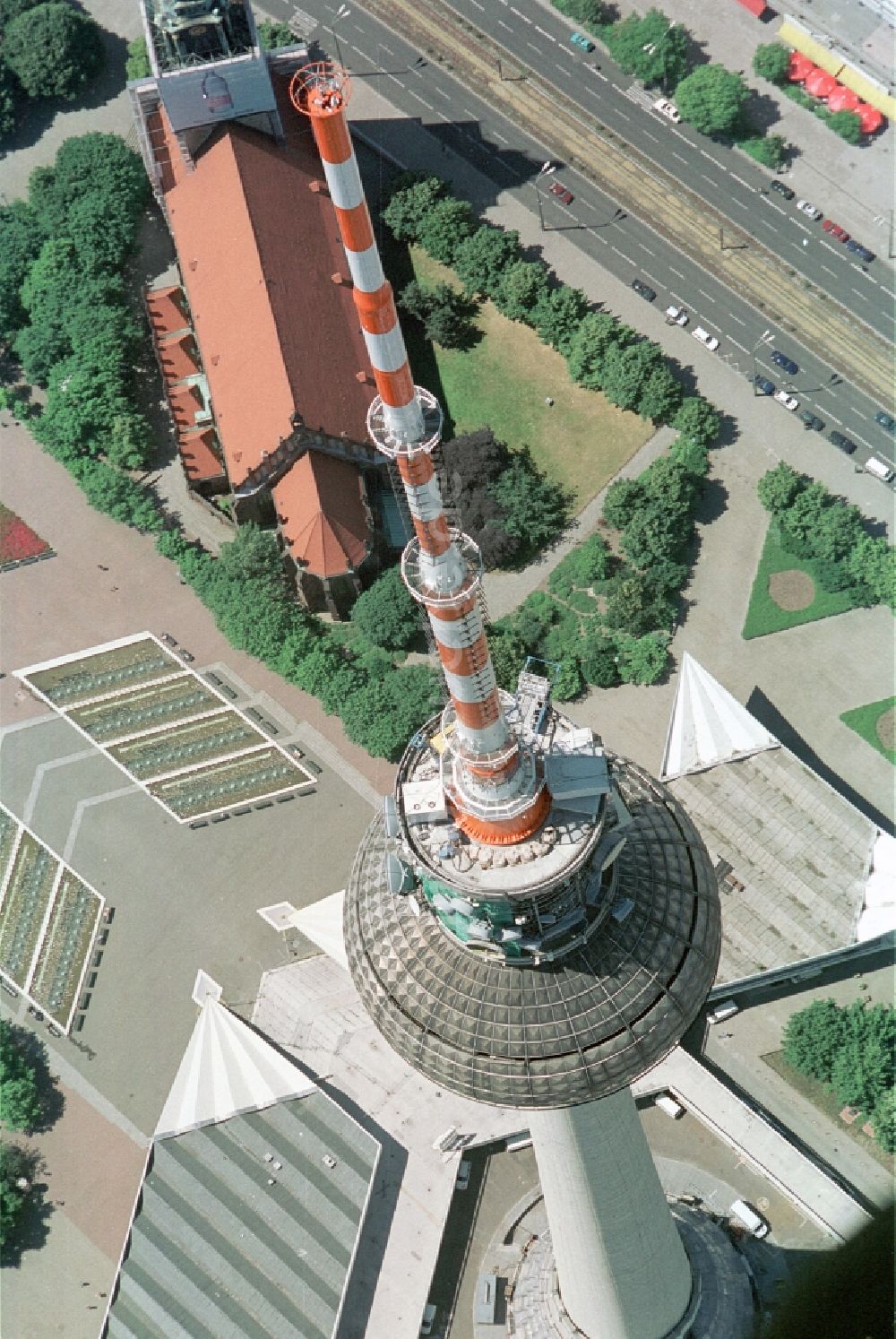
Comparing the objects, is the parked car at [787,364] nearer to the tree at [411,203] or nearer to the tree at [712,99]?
the tree at [712,99]

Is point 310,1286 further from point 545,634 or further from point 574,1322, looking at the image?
point 545,634

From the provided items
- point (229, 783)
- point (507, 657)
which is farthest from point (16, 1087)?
point (507, 657)

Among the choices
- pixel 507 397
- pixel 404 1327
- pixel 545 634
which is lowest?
pixel 404 1327

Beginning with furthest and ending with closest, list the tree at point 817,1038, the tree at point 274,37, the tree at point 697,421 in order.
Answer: the tree at point 274,37, the tree at point 697,421, the tree at point 817,1038

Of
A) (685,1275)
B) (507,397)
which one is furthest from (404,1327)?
(507,397)

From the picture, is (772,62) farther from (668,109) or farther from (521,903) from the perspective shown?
A: (521,903)

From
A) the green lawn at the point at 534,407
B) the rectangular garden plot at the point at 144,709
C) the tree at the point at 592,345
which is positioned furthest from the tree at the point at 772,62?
the rectangular garden plot at the point at 144,709
